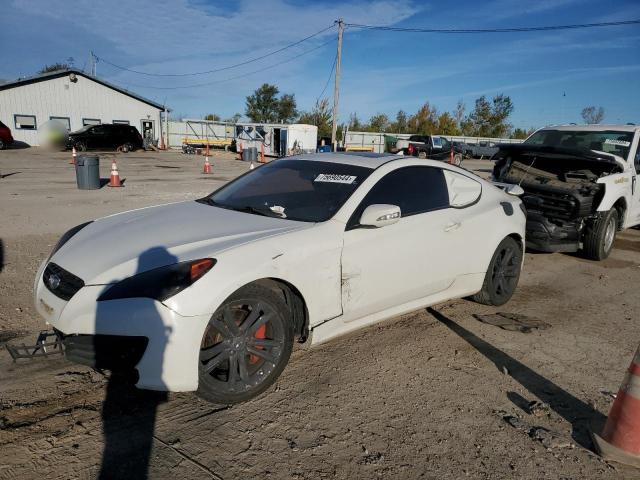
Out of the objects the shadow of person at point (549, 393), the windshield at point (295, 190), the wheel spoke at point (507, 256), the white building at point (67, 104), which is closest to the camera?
the shadow of person at point (549, 393)

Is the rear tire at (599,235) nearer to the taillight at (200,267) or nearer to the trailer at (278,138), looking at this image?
the taillight at (200,267)

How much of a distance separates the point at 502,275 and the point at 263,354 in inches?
115

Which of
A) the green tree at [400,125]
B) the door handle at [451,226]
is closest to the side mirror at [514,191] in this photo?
the door handle at [451,226]

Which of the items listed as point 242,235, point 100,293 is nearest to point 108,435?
point 100,293

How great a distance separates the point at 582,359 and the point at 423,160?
6.84 feet

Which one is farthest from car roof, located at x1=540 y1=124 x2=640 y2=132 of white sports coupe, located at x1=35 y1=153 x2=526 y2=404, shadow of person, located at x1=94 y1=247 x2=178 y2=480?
shadow of person, located at x1=94 y1=247 x2=178 y2=480

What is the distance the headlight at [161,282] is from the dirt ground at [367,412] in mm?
764

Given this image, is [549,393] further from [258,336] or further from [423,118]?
[423,118]

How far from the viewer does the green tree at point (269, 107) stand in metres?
66.5

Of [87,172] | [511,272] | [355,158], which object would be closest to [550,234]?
[511,272]

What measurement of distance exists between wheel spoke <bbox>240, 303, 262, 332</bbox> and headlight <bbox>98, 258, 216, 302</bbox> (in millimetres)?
390

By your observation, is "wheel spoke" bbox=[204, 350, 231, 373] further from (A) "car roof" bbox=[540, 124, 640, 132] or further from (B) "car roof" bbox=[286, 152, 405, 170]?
(A) "car roof" bbox=[540, 124, 640, 132]

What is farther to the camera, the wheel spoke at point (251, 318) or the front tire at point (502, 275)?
the front tire at point (502, 275)

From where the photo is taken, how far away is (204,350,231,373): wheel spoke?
108 inches
